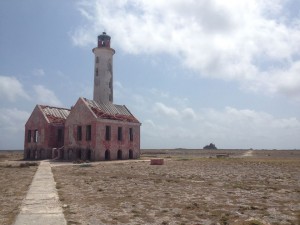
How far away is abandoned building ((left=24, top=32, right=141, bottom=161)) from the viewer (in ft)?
135

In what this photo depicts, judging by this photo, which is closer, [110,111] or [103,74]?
[110,111]

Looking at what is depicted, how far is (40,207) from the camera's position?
32.9 feet

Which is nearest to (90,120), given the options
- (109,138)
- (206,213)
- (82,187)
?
(109,138)

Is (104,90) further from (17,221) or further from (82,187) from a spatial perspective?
(17,221)

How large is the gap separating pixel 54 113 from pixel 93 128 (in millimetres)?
10557

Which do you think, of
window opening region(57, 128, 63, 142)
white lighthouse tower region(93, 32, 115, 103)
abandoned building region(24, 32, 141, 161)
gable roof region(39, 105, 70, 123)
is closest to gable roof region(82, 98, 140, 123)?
abandoned building region(24, 32, 141, 161)

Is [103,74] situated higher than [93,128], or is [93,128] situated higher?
[103,74]

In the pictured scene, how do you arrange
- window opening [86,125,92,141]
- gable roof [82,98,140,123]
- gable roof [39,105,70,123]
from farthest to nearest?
gable roof [39,105,70,123] < gable roof [82,98,140,123] < window opening [86,125,92,141]

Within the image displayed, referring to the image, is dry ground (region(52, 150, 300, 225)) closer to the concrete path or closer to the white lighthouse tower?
the concrete path

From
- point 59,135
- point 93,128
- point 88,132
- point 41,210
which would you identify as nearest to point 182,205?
point 41,210

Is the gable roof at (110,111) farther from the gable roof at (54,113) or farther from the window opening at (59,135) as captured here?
the window opening at (59,135)

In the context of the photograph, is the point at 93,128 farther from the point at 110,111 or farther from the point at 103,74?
the point at 103,74

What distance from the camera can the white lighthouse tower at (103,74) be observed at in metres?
47.0

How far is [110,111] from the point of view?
149 ft
